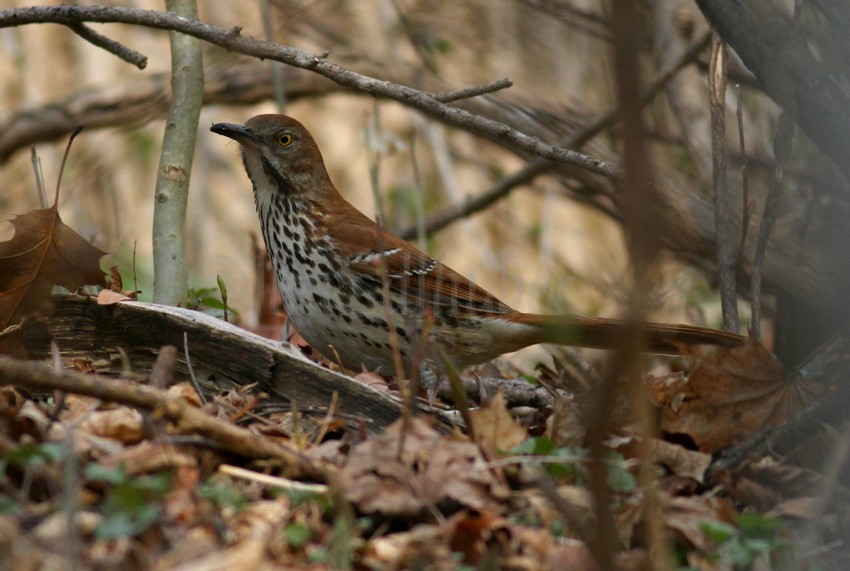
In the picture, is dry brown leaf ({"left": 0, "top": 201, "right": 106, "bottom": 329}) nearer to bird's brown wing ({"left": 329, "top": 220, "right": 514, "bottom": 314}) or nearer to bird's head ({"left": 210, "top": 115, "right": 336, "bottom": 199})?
bird's brown wing ({"left": 329, "top": 220, "right": 514, "bottom": 314})

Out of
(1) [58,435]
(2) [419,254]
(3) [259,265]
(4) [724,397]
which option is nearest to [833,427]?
(4) [724,397]

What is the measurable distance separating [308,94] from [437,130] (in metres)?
1.47

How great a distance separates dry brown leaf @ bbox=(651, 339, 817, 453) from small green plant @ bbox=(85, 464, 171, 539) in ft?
4.84

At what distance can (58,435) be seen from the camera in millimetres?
2432

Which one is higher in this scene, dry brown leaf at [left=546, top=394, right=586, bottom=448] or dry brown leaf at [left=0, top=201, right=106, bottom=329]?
dry brown leaf at [left=546, top=394, right=586, bottom=448]

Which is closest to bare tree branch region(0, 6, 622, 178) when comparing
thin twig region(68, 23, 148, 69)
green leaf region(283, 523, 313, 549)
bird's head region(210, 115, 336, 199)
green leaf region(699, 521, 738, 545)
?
thin twig region(68, 23, 148, 69)

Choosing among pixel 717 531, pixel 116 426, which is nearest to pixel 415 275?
pixel 116 426

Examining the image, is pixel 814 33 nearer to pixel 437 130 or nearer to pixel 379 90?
pixel 379 90

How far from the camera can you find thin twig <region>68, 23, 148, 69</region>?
3.91m

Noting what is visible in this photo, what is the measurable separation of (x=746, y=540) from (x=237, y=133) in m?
3.22

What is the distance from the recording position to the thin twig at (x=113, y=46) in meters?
3.91

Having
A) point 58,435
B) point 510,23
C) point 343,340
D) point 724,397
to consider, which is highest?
point 510,23

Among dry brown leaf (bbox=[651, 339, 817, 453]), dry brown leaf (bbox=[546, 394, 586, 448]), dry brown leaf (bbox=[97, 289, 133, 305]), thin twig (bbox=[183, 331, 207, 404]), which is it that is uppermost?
dry brown leaf (bbox=[651, 339, 817, 453])

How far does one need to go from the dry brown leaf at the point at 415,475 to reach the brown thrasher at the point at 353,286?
141cm
